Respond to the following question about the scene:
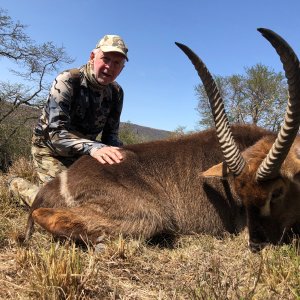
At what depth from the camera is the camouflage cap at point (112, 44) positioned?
5109mm

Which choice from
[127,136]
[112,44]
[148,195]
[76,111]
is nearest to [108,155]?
[148,195]

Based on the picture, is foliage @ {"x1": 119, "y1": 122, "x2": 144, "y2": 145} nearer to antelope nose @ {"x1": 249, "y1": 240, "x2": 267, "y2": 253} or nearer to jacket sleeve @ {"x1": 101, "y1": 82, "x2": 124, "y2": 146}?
jacket sleeve @ {"x1": 101, "y1": 82, "x2": 124, "y2": 146}

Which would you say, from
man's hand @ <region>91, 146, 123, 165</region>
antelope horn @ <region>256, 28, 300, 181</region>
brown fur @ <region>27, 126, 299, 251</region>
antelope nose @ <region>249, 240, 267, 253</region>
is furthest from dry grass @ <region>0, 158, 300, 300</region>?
man's hand @ <region>91, 146, 123, 165</region>

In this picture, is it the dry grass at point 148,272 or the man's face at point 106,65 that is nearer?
the dry grass at point 148,272

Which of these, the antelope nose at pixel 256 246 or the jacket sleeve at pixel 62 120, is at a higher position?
the jacket sleeve at pixel 62 120

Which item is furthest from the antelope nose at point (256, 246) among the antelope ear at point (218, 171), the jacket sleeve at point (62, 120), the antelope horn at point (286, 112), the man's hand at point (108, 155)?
the jacket sleeve at point (62, 120)

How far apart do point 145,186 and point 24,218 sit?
174cm

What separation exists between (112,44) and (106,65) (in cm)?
27

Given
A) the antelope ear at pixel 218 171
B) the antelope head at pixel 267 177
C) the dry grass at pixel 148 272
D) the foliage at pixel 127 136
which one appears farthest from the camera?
the foliage at pixel 127 136

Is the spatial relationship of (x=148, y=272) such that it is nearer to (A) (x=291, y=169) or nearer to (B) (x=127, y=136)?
(A) (x=291, y=169)

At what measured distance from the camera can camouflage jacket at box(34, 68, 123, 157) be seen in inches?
196

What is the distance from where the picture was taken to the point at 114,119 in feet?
19.9

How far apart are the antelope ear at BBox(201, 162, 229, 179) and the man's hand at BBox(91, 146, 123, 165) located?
895 millimetres

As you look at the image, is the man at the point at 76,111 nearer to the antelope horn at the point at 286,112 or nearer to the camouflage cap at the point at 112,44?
the camouflage cap at the point at 112,44
